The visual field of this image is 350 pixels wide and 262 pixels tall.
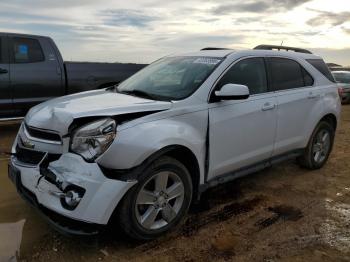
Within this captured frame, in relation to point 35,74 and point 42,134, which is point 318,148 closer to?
point 42,134

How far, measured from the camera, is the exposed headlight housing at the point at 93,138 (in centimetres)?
338

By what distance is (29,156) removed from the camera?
3.81 m

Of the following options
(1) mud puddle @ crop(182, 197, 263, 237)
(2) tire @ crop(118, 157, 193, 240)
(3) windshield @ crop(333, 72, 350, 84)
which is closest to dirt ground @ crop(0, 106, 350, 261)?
(1) mud puddle @ crop(182, 197, 263, 237)

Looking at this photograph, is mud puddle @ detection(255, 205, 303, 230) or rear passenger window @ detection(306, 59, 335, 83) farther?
rear passenger window @ detection(306, 59, 335, 83)

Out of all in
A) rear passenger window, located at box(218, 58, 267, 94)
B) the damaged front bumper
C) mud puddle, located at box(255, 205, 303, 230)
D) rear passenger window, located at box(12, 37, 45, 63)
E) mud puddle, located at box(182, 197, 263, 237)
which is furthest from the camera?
rear passenger window, located at box(12, 37, 45, 63)

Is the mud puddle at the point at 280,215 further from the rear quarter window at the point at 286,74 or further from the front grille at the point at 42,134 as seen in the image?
the front grille at the point at 42,134

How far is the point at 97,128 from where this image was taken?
11.2 feet

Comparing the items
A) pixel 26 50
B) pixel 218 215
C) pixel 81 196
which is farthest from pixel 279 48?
pixel 26 50

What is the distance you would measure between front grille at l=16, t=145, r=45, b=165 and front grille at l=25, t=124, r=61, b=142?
0.47 feet

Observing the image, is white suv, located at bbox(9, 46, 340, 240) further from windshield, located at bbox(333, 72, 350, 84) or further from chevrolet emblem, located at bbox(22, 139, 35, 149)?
windshield, located at bbox(333, 72, 350, 84)

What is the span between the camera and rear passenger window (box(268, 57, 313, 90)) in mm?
5188

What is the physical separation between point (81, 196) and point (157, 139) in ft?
2.55

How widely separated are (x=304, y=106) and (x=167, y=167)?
2.60 meters

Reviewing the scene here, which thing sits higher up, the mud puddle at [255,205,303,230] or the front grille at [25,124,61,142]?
the front grille at [25,124,61,142]
